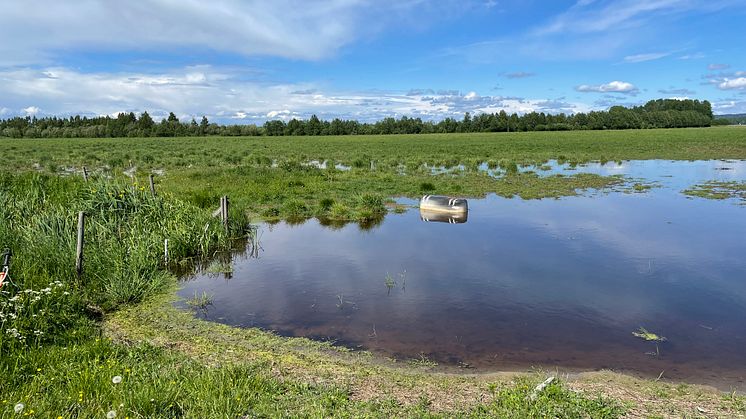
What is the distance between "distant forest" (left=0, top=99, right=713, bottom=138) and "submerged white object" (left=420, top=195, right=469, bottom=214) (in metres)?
110

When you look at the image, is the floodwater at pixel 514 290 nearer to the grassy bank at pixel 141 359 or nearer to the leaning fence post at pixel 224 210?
the grassy bank at pixel 141 359

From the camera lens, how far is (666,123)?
12950cm

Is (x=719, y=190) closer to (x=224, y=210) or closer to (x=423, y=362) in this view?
(x=224, y=210)

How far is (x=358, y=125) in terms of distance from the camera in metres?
135

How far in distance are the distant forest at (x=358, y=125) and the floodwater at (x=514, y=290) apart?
113m

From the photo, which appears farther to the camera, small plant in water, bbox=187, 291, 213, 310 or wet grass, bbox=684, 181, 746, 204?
wet grass, bbox=684, 181, 746, 204

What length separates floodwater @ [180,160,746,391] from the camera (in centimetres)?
793

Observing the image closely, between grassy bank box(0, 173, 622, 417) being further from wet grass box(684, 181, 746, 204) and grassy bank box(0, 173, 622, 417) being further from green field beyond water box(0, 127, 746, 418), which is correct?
wet grass box(684, 181, 746, 204)

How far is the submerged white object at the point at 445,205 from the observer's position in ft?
61.2

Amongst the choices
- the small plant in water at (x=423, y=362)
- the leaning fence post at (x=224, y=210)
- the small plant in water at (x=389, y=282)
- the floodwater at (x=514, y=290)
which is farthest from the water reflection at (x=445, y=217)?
the small plant in water at (x=423, y=362)

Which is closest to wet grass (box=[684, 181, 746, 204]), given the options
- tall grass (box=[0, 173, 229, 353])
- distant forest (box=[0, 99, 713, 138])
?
tall grass (box=[0, 173, 229, 353])

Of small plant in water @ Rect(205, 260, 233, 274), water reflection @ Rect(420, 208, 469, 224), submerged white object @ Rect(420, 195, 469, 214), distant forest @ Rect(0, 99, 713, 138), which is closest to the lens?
small plant in water @ Rect(205, 260, 233, 274)

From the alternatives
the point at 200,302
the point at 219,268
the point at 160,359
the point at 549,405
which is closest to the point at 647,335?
the point at 549,405

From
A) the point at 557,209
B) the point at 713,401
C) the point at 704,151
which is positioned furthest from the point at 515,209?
the point at 704,151
